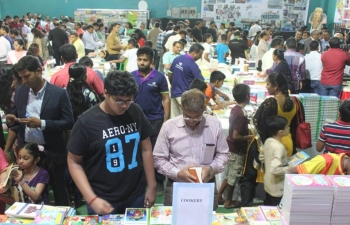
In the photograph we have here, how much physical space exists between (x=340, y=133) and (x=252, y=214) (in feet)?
4.37

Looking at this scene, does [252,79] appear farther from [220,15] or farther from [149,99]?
[220,15]

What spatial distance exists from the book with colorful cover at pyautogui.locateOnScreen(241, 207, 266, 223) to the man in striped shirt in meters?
1.24

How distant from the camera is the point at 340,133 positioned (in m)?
3.02

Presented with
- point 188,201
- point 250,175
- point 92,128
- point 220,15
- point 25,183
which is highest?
point 220,15

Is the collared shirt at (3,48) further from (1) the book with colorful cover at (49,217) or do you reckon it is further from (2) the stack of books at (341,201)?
(2) the stack of books at (341,201)

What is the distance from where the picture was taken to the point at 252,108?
4527mm

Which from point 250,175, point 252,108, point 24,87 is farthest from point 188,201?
point 252,108

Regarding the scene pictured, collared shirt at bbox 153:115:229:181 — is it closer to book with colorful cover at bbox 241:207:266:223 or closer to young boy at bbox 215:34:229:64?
book with colorful cover at bbox 241:207:266:223

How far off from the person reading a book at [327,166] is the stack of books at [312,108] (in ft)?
6.75

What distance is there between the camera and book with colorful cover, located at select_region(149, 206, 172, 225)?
79.0 inches

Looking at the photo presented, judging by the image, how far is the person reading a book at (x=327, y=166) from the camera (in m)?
2.23

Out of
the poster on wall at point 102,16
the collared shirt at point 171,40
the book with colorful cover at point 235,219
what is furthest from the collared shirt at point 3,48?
the poster on wall at point 102,16

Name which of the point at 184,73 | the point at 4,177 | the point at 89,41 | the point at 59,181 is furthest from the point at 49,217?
the point at 89,41

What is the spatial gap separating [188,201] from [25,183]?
1484 mm
